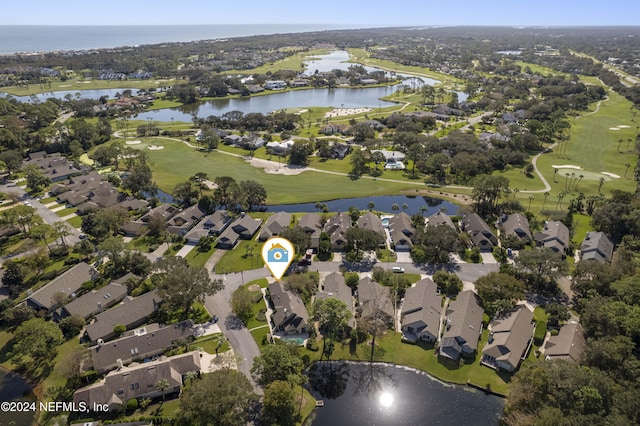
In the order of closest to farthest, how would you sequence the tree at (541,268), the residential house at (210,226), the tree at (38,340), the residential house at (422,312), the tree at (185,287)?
1. the tree at (38,340)
2. the residential house at (422,312)
3. the tree at (185,287)
4. the tree at (541,268)
5. the residential house at (210,226)

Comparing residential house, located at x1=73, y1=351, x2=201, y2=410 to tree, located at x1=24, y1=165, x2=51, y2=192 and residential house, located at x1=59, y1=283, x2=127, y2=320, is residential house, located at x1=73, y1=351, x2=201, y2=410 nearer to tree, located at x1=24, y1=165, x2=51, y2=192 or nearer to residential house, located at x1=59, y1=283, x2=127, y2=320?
residential house, located at x1=59, y1=283, x2=127, y2=320

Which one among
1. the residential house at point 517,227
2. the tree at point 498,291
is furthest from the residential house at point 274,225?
the residential house at point 517,227

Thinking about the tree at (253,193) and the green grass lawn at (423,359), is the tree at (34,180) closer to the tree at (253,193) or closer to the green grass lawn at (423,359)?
the tree at (253,193)

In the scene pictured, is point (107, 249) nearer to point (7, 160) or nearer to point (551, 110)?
point (7, 160)

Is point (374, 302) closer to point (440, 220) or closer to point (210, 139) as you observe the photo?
point (440, 220)

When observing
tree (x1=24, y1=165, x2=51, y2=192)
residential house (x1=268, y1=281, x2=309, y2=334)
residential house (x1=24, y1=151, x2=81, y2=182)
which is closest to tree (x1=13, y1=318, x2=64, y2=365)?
residential house (x1=268, y1=281, x2=309, y2=334)

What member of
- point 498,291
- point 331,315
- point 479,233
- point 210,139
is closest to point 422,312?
point 498,291
